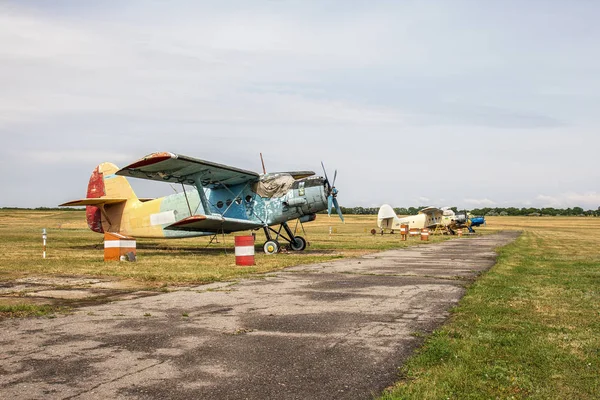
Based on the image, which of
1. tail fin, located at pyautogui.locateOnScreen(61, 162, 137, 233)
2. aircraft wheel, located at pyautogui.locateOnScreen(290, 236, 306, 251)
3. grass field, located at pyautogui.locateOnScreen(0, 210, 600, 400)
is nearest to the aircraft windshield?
aircraft wheel, located at pyautogui.locateOnScreen(290, 236, 306, 251)

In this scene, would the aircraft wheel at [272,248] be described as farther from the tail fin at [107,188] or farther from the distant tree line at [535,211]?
the distant tree line at [535,211]

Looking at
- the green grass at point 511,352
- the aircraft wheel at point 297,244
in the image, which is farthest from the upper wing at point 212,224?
the green grass at point 511,352

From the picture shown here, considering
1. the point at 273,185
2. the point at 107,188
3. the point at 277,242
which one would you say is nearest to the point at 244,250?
the point at 277,242

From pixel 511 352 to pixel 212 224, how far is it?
1589 cm

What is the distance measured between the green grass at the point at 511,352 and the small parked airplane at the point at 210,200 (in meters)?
12.3

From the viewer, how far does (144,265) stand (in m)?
14.2

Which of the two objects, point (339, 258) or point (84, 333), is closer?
point (84, 333)

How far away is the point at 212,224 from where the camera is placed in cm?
1983

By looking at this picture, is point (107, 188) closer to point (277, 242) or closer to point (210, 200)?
point (210, 200)

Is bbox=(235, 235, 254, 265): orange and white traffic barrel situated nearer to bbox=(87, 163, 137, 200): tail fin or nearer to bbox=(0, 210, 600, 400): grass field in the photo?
bbox=(0, 210, 600, 400): grass field

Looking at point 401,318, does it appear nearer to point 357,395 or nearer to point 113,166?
point 357,395

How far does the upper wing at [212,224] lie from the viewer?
1902 centimetres

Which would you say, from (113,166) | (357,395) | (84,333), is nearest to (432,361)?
(357,395)

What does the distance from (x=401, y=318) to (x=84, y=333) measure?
12.7ft
